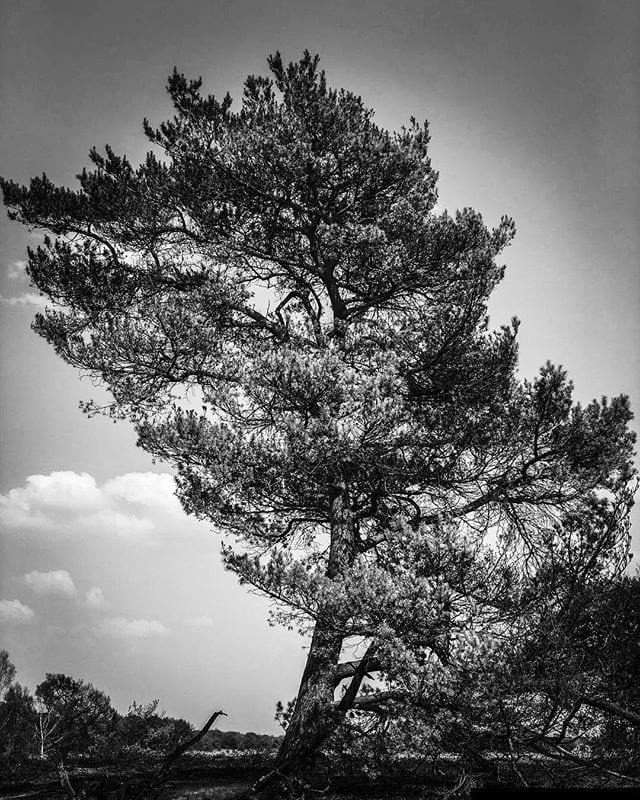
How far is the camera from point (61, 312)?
432 inches

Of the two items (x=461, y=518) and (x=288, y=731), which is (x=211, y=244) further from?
(x=288, y=731)

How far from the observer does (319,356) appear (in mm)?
8984

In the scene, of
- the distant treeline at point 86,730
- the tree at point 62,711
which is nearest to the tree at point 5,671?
the distant treeline at point 86,730

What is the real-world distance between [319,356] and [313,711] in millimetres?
4688

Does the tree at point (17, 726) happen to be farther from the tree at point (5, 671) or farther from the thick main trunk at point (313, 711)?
the thick main trunk at point (313, 711)

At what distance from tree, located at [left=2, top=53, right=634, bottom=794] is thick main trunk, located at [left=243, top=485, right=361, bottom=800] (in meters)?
0.03

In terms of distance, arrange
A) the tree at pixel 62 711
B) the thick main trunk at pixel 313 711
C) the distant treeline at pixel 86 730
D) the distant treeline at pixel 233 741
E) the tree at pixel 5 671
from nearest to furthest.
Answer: the thick main trunk at pixel 313 711 < the distant treeline at pixel 86 730 < the tree at pixel 62 711 < the distant treeline at pixel 233 741 < the tree at pixel 5 671

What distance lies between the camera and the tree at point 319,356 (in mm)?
8219

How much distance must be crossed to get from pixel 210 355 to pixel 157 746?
30.7 feet

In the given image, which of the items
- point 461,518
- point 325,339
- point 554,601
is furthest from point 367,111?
point 554,601

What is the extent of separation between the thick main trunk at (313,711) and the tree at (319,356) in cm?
3

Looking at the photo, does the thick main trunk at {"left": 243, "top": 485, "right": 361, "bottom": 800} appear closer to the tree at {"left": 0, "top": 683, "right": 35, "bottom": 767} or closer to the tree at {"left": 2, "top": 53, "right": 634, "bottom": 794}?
the tree at {"left": 2, "top": 53, "right": 634, "bottom": 794}

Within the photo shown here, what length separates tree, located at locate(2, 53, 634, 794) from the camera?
8.22m

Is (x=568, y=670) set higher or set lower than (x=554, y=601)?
lower
